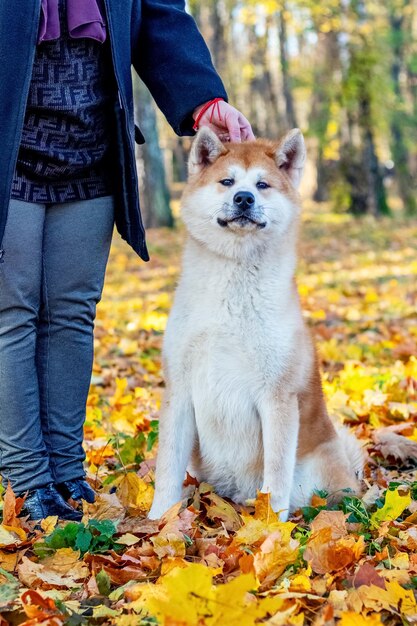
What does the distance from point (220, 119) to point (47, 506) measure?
1719 mm

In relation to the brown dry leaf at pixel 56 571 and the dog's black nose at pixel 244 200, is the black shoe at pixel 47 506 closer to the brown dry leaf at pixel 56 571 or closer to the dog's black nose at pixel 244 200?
the brown dry leaf at pixel 56 571

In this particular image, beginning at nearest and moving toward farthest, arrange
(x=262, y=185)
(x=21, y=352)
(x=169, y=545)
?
(x=169, y=545) → (x=21, y=352) → (x=262, y=185)

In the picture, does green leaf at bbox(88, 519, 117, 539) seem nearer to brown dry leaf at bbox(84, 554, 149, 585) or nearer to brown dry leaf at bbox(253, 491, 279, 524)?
brown dry leaf at bbox(84, 554, 149, 585)

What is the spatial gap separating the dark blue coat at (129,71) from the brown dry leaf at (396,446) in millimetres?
1506

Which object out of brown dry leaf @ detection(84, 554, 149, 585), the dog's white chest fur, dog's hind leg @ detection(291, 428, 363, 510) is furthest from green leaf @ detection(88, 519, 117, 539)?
dog's hind leg @ detection(291, 428, 363, 510)

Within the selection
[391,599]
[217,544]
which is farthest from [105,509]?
[391,599]

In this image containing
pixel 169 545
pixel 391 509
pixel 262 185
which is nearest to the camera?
pixel 169 545

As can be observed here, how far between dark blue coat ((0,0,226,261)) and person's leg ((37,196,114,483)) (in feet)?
0.52

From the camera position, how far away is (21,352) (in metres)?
2.88

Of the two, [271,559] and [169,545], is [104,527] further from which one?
[271,559]

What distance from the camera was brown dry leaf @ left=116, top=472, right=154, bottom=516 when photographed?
3111 millimetres

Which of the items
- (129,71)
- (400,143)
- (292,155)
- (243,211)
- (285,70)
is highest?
(285,70)

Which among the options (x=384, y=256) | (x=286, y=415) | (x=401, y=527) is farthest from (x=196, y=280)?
(x=384, y=256)

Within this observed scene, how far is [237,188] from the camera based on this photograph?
3.01 m
